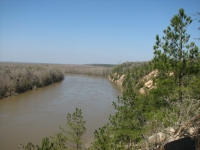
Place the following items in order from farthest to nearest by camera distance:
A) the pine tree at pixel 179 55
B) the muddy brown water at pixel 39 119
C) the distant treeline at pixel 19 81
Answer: the distant treeline at pixel 19 81, the muddy brown water at pixel 39 119, the pine tree at pixel 179 55

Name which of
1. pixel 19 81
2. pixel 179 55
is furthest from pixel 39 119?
pixel 19 81

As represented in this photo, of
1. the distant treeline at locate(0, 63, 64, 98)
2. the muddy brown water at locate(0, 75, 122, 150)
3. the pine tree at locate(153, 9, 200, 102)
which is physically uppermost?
the pine tree at locate(153, 9, 200, 102)

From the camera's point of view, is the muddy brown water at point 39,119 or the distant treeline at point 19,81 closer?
the muddy brown water at point 39,119

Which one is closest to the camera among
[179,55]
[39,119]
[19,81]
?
[179,55]

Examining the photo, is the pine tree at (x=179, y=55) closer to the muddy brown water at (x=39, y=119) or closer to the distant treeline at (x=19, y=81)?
the muddy brown water at (x=39, y=119)

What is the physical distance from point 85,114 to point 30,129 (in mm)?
6659

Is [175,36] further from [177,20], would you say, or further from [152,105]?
[152,105]

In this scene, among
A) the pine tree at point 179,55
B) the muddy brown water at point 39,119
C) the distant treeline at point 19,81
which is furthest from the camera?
the distant treeline at point 19,81

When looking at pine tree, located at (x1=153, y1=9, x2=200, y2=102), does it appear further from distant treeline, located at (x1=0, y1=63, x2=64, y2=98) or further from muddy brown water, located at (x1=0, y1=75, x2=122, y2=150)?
distant treeline, located at (x1=0, y1=63, x2=64, y2=98)

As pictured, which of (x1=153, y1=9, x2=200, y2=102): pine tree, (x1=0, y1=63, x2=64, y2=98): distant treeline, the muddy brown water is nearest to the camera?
(x1=153, y1=9, x2=200, y2=102): pine tree

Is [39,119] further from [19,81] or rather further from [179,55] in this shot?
[19,81]

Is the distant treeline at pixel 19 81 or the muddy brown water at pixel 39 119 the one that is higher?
the distant treeline at pixel 19 81

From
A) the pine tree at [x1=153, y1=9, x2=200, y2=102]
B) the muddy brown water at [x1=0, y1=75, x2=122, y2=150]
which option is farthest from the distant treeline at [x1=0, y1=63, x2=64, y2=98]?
the pine tree at [x1=153, y1=9, x2=200, y2=102]

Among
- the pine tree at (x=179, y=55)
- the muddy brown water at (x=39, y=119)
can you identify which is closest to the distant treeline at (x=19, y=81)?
the muddy brown water at (x=39, y=119)
